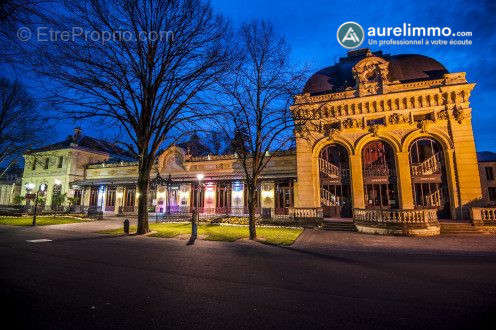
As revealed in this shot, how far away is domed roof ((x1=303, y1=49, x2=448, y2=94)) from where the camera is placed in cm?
2061

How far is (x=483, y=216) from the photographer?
14742mm

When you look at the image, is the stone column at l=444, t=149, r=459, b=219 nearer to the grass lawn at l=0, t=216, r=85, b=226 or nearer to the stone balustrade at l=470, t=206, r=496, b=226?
the stone balustrade at l=470, t=206, r=496, b=226

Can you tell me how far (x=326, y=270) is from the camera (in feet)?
20.7

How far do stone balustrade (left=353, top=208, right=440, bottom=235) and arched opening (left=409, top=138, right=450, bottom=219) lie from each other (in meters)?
5.15

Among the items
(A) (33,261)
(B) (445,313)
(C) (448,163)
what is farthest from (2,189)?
(C) (448,163)

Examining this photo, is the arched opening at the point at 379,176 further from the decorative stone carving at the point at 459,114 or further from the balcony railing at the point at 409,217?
the balcony railing at the point at 409,217

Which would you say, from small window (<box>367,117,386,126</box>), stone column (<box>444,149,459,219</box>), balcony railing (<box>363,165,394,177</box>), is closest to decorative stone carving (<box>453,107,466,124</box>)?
stone column (<box>444,149,459,219</box>)

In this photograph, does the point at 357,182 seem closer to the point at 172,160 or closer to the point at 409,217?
the point at 409,217

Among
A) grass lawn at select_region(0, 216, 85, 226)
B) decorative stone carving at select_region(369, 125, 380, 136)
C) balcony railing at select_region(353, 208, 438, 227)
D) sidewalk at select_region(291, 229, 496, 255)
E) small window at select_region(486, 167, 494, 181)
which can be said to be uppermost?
decorative stone carving at select_region(369, 125, 380, 136)

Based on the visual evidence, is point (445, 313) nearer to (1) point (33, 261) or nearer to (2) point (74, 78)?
(1) point (33, 261)

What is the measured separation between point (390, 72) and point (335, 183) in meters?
10.9

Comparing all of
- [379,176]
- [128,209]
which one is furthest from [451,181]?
[128,209]

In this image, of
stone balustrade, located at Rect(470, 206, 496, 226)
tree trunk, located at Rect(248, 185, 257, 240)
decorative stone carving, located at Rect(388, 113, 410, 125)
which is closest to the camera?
tree trunk, located at Rect(248, 185, 257, 240)

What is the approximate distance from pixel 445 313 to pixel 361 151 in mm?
18857
